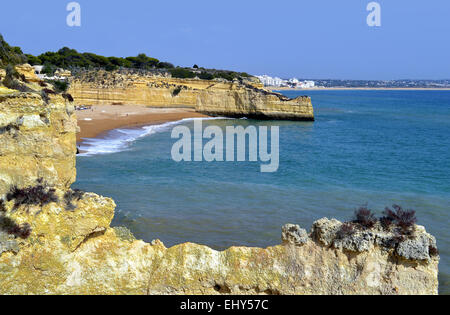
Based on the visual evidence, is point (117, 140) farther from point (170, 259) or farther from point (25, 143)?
point (170, 259)

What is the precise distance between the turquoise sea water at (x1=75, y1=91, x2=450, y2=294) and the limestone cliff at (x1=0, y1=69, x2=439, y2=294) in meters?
4.27

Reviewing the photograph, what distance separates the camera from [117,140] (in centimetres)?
3450

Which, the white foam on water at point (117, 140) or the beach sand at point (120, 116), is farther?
the beach sand at point (120, 116)

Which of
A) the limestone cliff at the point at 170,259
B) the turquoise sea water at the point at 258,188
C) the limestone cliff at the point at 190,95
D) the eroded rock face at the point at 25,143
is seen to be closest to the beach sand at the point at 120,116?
the limestone cliff at the point at 190,95

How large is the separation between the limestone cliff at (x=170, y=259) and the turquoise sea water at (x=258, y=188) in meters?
4.27

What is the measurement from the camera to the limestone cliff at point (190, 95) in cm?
5588

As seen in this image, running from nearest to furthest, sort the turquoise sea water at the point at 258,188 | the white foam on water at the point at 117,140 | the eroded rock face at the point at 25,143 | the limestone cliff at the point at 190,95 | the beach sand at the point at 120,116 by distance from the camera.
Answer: the eroded rock face at the point at 25,143 < the turquoise sea water at the point at 258,188 < the white foam on water at the point at 117,140 < the beach sand at the point at 120,116 < the limestone cliff at the point at 190,95

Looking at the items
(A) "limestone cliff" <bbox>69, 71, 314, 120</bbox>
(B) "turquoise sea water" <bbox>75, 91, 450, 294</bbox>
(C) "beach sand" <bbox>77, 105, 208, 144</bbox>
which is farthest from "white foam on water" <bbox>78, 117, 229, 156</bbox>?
(A) "limestone cliff" <bbox>69, 71, 314, 120</bbox>

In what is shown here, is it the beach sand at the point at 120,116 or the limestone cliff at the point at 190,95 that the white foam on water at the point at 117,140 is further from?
the limestone cliff at the point at 190,95

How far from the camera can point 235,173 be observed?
2262 centimetres

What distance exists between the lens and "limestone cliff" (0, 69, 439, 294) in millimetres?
6336

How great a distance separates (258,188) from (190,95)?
44.2 metres

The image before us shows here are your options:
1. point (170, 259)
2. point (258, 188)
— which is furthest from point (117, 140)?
point (170, 259)

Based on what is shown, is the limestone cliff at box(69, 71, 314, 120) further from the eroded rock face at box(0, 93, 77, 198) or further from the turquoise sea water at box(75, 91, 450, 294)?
the eroded rock face at box(0, 93, 77, 198)
